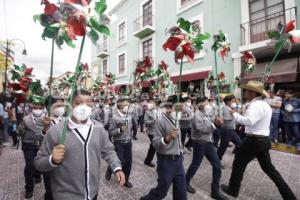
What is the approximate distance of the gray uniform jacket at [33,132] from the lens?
400 centimetres

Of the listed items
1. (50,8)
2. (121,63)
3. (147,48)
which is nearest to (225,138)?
(50,8)

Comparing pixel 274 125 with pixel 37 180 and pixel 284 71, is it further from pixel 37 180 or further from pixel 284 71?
pixel 37 180

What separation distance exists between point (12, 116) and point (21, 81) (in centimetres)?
516

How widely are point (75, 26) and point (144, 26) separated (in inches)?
632

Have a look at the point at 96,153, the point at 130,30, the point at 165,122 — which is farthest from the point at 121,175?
the point at 130,30

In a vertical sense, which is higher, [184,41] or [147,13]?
[147,13]

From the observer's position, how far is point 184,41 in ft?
10.1

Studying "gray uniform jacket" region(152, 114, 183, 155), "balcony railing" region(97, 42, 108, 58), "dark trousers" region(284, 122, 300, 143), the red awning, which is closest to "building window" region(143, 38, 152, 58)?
the red awning

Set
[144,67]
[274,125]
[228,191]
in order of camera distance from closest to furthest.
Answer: [228,191] < [144,67] < [274,125]

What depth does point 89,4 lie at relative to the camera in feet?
6.66

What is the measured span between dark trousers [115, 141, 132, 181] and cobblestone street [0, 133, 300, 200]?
38cm

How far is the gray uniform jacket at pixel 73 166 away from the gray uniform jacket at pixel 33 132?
2.11 metres

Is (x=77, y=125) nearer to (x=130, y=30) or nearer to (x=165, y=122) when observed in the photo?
(x=165, y=122)

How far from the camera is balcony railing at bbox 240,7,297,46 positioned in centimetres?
966
